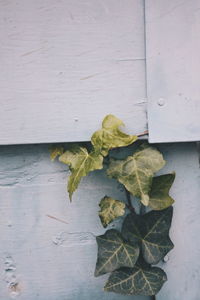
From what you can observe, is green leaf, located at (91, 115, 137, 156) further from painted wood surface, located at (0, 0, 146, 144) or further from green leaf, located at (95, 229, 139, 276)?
green leaf, located at (95, 229, 139, 276)

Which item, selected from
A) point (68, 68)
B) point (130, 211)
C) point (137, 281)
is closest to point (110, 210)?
point (130, 211)

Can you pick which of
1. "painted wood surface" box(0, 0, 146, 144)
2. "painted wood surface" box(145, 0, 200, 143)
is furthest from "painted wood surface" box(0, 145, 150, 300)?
"painted wood surface" box(145, 0, 200, 143)

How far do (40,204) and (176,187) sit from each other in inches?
16.5

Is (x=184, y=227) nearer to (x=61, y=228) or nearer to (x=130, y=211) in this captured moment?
(x=130, y=211)

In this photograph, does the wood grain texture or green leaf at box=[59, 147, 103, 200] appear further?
the wood grain texture

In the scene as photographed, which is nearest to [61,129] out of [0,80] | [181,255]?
[0,80]

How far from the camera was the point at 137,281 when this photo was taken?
0.97 metres

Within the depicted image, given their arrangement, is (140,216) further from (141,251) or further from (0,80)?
(0,80)

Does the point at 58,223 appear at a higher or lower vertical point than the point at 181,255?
higher

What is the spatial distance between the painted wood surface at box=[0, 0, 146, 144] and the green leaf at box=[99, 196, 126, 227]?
20 centimetres

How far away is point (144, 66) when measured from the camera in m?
0.94

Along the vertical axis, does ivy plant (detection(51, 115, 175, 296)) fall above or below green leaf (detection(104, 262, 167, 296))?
above

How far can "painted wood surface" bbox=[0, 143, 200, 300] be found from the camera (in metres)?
1.02

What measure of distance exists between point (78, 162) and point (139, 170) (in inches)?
6.5
